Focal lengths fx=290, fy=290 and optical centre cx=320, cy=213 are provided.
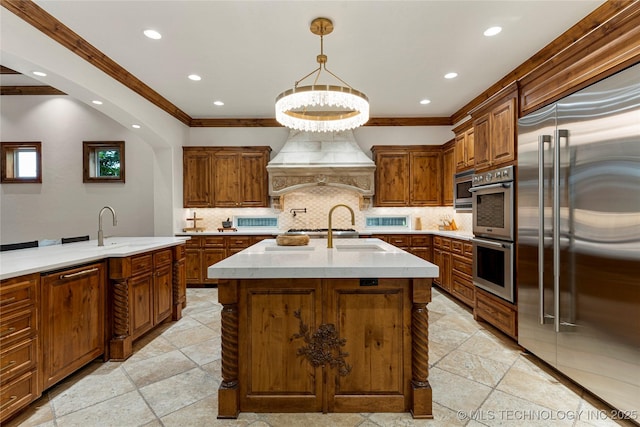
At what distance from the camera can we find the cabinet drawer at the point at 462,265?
3.86 m

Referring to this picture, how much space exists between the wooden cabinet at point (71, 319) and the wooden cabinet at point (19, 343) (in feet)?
0.23

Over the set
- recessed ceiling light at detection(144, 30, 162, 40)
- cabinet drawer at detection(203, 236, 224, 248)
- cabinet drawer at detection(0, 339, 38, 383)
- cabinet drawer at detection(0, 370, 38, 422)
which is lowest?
cabinet drawer at detection(0, 370, 38, 422)

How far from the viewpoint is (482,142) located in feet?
11.0

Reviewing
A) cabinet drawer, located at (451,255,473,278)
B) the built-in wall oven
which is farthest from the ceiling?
cabinet drawer, located at (451,255,473,278)

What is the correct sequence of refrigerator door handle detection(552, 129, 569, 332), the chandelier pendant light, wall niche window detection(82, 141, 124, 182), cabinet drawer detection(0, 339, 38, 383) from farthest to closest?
wall niche window detection(82, 141, 124, 182)
the chandelier pendant light
refrigerator door handle detection(552, 129, 569, 332)
cabinet drawer detection(0, 339, 38, 383)

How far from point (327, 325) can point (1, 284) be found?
1.97 m

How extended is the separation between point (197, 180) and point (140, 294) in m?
3.00

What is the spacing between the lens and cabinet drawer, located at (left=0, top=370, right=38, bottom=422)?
67.6 inches

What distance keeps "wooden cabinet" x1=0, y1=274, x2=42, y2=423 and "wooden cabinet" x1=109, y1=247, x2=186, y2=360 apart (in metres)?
0.65

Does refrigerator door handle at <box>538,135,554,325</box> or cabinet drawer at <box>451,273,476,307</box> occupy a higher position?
refrigerator door handle at <box>538,135,554,325</box>

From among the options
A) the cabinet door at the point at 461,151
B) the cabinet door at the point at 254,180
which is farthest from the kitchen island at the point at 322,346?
the cabinet door at the point at 254,180

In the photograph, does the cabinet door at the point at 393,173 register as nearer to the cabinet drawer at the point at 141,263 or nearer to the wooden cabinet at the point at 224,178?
the wooden cabinet at the point at 224,178

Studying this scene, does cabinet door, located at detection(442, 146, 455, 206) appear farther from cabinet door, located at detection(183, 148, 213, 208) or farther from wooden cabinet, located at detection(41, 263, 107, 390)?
Result: wooden cabinet, located at detection(41, 263, 107, 390)

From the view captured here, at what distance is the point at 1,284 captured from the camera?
172cm
